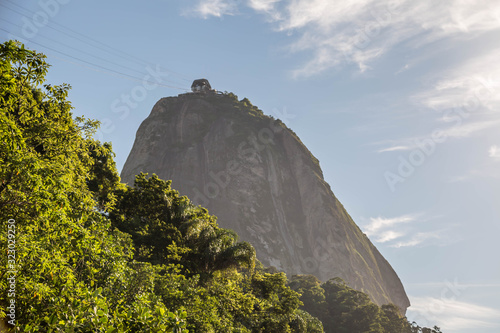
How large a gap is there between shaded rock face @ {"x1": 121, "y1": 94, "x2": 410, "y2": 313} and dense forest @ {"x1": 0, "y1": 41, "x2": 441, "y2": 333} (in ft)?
206

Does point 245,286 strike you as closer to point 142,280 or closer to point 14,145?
point 142,280

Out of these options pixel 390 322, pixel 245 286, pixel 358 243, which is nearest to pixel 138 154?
pixel 358 243

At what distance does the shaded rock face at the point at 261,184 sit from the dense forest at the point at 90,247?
6285 centimetres

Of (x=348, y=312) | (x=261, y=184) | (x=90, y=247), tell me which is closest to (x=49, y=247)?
(x=90, y=247)

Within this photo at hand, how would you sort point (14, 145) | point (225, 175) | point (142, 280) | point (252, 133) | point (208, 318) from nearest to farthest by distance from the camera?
point (14, 145)
point (142, 280)
point (208, 318)
point (225, 175)
point (252, 133)

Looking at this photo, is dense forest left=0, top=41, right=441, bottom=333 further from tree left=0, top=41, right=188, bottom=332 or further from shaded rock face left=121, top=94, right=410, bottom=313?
shaded rock face left=121, top=94, right=410, bottom=313

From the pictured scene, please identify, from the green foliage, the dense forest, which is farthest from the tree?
the green foliage

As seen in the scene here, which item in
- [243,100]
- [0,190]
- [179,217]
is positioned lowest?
[0,190]

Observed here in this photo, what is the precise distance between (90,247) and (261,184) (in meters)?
91.5

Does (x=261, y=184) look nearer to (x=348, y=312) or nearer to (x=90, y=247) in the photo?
(x=348, y=312)

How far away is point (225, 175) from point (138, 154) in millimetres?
27290

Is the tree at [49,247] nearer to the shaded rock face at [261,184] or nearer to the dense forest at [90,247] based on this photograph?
the dense forest at [90,247]

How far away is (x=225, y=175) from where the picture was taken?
98.6m

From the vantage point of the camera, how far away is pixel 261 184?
9944 cm
